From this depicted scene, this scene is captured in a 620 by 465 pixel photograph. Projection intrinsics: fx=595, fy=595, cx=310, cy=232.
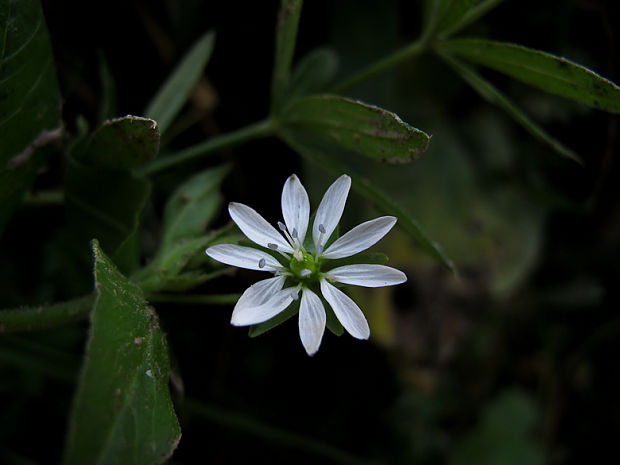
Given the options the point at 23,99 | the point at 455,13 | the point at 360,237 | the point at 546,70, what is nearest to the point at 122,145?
the point at 23,99

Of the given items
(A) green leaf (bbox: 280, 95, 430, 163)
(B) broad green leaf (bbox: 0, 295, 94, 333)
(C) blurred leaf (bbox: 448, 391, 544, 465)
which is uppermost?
(A) green leaf (bbox: 280, 95, 430, 163)

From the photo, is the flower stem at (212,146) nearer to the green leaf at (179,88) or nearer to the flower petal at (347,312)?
the green leaf at (179,88)

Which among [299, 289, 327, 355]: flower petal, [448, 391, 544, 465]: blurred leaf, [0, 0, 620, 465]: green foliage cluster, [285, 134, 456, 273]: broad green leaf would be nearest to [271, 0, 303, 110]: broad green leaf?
[0, 0, 620, 465]: green foliage cluster

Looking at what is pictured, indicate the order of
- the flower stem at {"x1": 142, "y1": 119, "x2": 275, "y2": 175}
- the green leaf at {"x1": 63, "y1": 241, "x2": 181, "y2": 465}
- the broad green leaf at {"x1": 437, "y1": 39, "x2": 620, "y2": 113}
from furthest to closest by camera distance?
the flower stem at {"x1": 142, "y1": 119, "x2": 275, "y2": 175}
the broad green leaf at {"x1": 437, "y1": 39, "x2": 620, "y2": 113}
the green leaf at {"x1": 63, "y1": 241, "x2": 181, "y2": 465}

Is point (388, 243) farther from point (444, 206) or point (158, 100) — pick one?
point (158, 100)

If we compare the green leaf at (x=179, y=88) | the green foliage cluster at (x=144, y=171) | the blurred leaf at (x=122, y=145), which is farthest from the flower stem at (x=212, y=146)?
the blurred leaf at (x=122, y=145)

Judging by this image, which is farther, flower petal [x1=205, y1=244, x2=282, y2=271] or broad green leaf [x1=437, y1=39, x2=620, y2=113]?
broad green leaf [x1=437, y1=39, x2=620, y2=113]

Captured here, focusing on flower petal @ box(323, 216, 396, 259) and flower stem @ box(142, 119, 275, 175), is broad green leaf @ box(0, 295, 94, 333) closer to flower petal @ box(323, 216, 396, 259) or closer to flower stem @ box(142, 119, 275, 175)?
flower stem @ box(142, 119, 275, 175)

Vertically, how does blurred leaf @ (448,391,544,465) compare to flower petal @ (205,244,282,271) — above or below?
below
